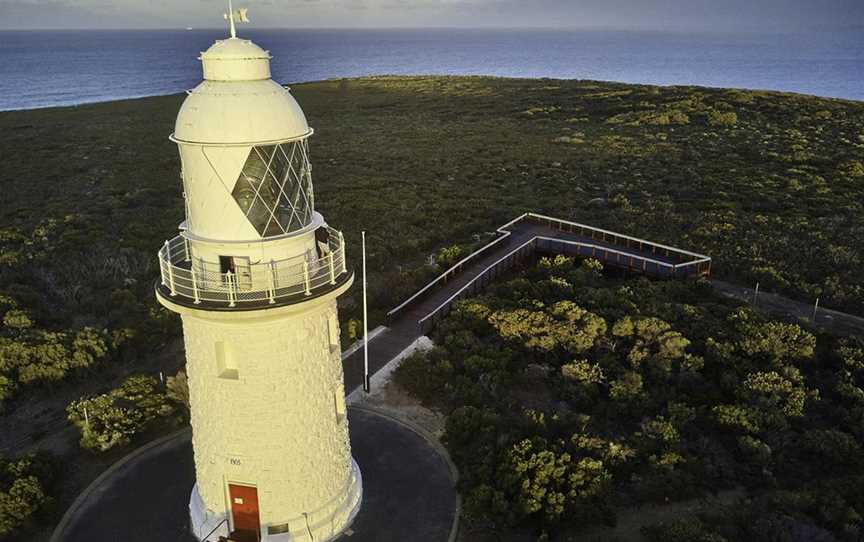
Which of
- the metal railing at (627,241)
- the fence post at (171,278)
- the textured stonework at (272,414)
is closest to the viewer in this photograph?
the fence post at (171,278)

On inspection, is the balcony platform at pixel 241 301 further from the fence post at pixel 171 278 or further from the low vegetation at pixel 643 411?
the low vegetation at pixel 643 411


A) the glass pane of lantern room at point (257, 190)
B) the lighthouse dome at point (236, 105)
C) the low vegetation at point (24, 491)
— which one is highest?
the lighthouse dome at point (236, 105)

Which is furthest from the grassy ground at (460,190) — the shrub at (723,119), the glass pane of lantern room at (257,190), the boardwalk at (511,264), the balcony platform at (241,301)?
the glass pane of lantern room at (257,190)

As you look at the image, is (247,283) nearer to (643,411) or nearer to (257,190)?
(257,190)

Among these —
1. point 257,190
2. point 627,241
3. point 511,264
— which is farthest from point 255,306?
point 627,241

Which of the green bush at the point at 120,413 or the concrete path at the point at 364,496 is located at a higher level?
the green bush at the point at 120,413
